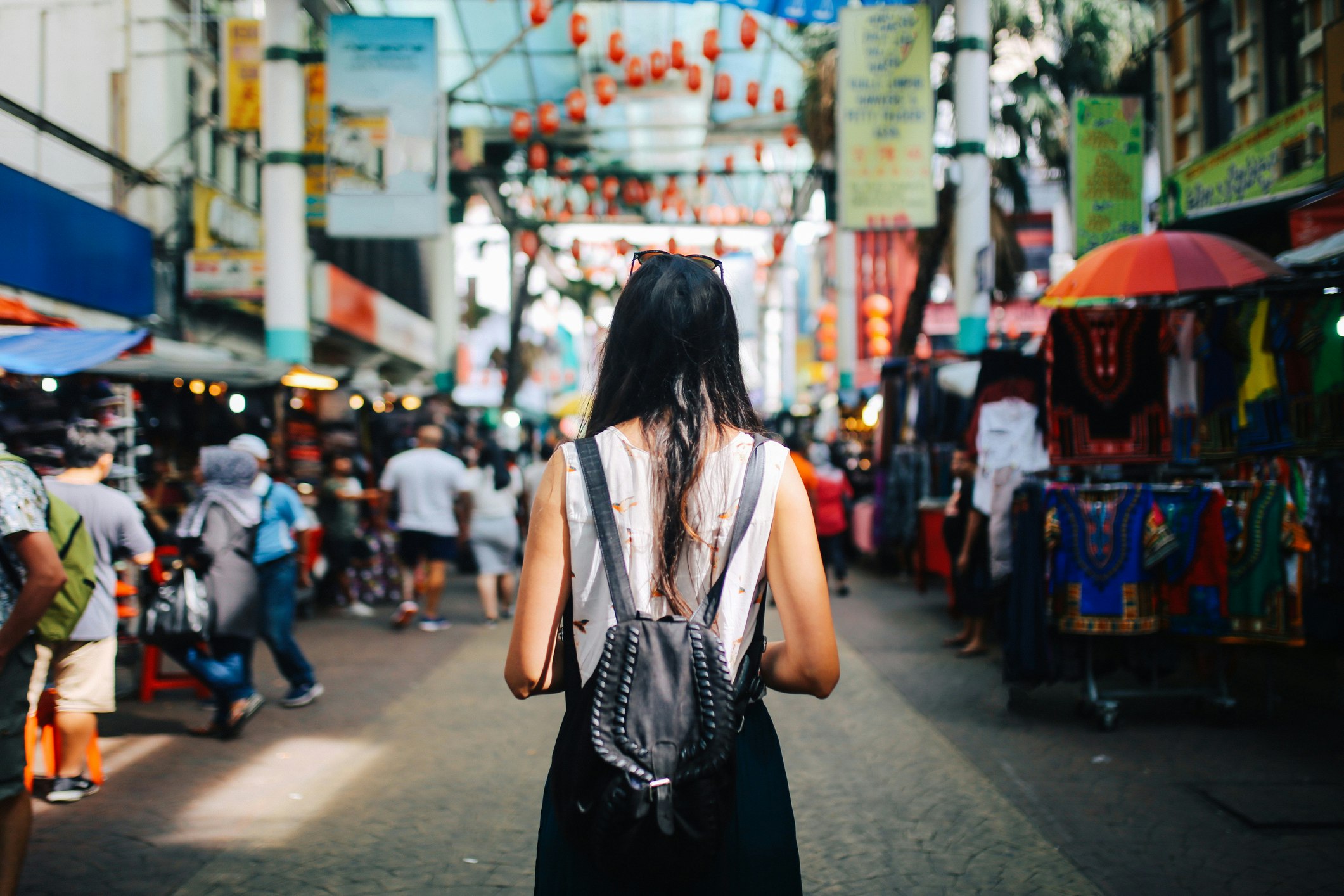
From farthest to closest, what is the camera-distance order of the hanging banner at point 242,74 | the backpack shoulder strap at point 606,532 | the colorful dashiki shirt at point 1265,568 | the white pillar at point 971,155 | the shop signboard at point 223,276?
1. the shop signboard at point 223,276
2. the hanging banner at point 242,74
3. the white pillar at point 971,155
4. the colorful dashiki shirt at point 1265,568
5. the backpack shoulder strap at point 606,532

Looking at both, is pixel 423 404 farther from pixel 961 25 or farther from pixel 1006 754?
pixel 1006 754

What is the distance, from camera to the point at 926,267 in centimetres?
1614

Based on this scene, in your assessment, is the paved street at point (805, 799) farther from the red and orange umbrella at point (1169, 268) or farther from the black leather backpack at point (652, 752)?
the red and orange umbrella at point (1169, 268)

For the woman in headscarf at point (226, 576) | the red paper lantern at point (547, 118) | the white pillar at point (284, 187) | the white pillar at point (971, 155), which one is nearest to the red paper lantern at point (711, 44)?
the red paper lantern at point (547, 118)

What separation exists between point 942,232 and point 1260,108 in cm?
531

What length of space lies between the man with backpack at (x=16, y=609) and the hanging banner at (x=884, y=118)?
11016 mm

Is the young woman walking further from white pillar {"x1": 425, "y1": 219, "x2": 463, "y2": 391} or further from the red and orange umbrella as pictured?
white pillar {"x1": 425, "y1": 219, "x2": 463, "y2": 391}

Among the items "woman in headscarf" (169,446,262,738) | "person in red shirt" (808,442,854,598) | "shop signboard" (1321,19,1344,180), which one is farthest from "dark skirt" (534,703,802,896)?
"person in red shirt" (808,442,854,598)

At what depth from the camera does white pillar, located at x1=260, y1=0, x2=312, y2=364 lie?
1352 centimetres

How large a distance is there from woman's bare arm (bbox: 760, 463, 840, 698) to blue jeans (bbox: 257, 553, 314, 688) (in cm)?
531

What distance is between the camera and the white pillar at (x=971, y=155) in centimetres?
1376

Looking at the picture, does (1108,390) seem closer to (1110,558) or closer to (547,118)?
(1110,558)

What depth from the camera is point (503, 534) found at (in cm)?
1045

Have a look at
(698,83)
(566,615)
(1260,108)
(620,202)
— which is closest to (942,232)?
(698,83)
